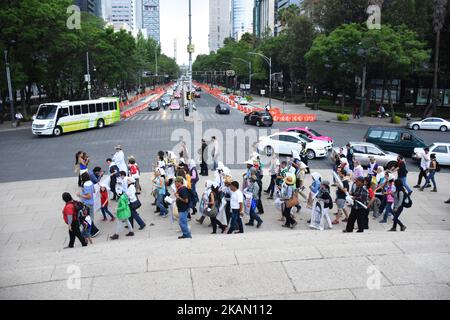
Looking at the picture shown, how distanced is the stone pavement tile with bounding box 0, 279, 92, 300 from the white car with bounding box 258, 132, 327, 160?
1655 centimetres

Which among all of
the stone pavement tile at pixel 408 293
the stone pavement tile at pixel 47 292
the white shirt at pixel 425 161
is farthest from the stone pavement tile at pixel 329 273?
the white shirt at pixel 425 161

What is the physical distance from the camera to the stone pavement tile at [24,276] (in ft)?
22.7

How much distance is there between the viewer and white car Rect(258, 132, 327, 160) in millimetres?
22062

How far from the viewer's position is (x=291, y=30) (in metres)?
60.5

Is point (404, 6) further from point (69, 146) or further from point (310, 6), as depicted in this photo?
point (69, 146)

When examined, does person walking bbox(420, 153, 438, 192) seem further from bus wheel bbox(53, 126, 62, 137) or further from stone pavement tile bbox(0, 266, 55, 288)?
bus wheel bbox(53, 126, 62, 137)

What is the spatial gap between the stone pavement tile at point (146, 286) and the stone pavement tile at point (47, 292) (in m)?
0.16

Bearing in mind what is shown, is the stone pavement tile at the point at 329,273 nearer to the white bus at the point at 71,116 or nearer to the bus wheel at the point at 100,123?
the white bus at the point at 71,116

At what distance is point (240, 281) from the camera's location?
6.73 metres

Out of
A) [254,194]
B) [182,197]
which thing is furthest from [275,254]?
[254,194]

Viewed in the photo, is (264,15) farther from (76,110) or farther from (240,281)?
(240,281)

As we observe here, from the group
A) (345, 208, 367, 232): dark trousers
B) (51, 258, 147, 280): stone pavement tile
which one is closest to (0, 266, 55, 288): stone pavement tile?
(51, 258, 147, 280): stone pavement tile
